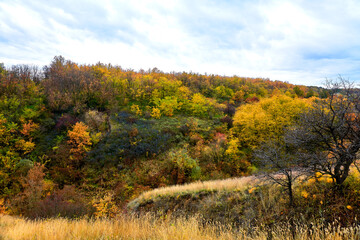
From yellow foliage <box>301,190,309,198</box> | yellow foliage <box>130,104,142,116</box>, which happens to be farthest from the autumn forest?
yellow foliage <box>130,104,142,116</box>

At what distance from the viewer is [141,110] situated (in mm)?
29047

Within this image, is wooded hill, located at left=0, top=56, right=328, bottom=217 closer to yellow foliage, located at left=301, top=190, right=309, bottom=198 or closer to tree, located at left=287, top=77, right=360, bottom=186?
tree, located at left=287, top=77, right=360, bottom=186

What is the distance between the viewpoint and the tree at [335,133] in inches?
243

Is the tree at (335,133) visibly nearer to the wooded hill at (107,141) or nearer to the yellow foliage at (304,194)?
the yellow foliage at (304,194)

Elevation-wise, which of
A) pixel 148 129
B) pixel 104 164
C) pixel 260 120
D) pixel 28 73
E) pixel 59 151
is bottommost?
pixel 104 164

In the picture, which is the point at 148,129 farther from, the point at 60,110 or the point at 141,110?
the point at 60,110

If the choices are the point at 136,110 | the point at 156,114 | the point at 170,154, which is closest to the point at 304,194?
the point at 170,154

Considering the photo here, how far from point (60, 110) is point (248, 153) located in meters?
29.2

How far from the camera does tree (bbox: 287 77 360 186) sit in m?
6.16

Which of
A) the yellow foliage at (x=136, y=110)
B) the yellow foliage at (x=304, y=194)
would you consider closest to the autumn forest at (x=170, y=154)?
the yellow foliage at (x=304, y=194)

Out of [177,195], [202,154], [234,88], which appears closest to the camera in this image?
[177,195]

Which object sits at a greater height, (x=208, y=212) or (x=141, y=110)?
(x=141, y=110)

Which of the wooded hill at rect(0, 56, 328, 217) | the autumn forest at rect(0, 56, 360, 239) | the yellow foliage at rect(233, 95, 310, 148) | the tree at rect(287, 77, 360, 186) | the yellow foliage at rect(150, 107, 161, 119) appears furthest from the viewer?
the yellow foliage at rect(150, 107, 161, 119)

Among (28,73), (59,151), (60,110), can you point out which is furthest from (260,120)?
(28,73)
